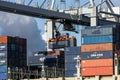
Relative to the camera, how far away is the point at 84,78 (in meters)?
74.6

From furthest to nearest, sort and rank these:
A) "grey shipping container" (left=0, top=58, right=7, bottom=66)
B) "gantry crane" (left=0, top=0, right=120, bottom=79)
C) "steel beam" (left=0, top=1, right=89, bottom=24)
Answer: "gantry crane" (left=0, top=0, right=120, bottom=79)
"grey shipping container" (left=0, top=58, right=7, bottom=66)
"steel beam" (left=0, top=1, right=89, bottom=24)

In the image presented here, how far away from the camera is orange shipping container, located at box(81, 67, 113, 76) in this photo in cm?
7225

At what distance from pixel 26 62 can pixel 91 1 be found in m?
18.2

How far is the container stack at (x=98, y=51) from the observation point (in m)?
72.3

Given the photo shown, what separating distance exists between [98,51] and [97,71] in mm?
2725

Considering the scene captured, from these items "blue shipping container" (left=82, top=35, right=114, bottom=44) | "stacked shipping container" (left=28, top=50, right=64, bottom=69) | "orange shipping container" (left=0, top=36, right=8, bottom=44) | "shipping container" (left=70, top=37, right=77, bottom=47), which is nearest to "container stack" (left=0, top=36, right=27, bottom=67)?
"orange shipping container" (left=0, top=36, right=8, bottom=44)

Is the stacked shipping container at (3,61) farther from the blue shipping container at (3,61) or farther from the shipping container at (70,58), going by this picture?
the shipping container at (70,58)

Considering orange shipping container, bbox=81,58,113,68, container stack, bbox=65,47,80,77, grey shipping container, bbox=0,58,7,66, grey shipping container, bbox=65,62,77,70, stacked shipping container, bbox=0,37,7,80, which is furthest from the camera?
grey shipping container, bbox=0,58,7,66

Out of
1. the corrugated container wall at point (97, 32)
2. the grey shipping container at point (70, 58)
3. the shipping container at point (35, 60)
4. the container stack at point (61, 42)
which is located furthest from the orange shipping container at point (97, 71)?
the container stack at point (61, 42)

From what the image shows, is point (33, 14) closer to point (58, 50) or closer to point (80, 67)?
point (58, 50)

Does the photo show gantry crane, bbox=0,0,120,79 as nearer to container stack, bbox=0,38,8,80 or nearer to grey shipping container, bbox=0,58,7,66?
container stack, bbox=0,38,8,80

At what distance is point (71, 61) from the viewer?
3290 inches

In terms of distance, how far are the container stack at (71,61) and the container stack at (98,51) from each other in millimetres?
7965

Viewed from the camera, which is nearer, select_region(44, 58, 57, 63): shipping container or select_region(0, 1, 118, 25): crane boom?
select_region(0, 1, 118, 25): crane boom
